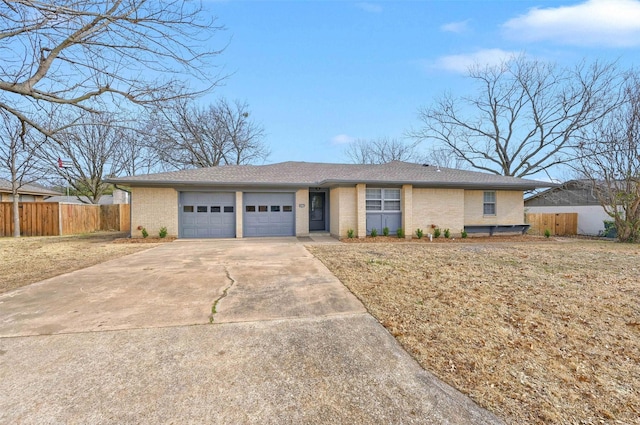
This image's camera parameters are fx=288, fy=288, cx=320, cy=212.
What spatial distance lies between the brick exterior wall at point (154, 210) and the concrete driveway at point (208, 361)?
7.45 metres

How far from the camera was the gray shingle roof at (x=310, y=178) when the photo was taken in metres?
11.5

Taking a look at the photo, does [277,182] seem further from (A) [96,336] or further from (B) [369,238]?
(A) [96,336]

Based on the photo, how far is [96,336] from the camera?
9.95 ft

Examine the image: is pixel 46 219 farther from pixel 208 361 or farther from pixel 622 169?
→ pixel 622 169

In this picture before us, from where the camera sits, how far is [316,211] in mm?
14586

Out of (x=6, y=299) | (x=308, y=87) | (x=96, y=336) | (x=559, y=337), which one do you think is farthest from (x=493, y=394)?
(x=308, y=87)

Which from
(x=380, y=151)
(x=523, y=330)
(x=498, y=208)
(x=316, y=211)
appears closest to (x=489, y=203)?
(x=498, y=208)

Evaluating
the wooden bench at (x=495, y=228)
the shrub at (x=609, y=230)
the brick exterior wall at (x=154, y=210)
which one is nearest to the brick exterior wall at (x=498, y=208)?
the wooden bench at (x=495, y=228)

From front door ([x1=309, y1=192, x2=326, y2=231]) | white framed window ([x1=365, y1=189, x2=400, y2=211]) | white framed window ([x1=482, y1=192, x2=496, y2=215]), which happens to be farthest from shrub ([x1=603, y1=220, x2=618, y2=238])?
front door ([x1=309, y1=192, x2=326, y2=231])

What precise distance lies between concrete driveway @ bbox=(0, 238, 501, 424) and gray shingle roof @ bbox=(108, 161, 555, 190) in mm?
7366

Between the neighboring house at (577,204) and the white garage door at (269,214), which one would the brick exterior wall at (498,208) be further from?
the white garage door at (269,214)

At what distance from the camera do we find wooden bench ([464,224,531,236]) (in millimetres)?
13234

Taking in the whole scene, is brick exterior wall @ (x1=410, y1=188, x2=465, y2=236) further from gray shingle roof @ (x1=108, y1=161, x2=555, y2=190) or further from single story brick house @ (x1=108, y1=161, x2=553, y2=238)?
gray shingle roof @ (x1=108, y1=161, x2=555, y2=190)

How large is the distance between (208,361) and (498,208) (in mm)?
14684
